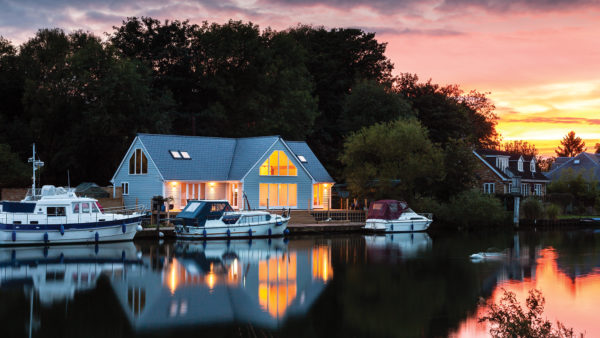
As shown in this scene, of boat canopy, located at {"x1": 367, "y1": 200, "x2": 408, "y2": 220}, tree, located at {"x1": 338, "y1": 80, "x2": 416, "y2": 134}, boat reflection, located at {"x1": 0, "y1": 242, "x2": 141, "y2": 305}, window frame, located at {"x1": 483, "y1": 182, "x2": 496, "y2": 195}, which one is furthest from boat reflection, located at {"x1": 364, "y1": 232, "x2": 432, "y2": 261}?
window frame, located at {"x1": 483, "y1": 182, "x2": 496, "y2": 195}

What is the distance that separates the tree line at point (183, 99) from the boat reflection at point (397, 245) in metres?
6.92

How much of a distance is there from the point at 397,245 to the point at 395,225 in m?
7.77

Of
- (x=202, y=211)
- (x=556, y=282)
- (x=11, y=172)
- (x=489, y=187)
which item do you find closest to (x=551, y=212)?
(x=489, y=187)

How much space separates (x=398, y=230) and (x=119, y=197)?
2125 centimetres

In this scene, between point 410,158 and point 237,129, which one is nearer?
point 410,158

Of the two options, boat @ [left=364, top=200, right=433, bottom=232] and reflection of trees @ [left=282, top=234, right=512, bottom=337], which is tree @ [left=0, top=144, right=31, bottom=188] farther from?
reflection of trees @ [left=282, top=234, right=512, bottom=337]

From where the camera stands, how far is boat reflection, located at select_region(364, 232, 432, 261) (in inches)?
1532

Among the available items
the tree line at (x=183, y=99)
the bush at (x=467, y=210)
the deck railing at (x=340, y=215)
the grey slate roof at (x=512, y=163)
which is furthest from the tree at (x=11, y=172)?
the grey slate roof at (x=512, y=163)

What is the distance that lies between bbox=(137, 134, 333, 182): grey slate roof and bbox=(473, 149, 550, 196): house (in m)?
24.5

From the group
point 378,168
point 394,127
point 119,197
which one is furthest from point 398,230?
point 119,197

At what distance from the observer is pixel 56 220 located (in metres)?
39.9

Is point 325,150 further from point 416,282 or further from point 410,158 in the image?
point 416,282

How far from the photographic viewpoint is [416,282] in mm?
29250

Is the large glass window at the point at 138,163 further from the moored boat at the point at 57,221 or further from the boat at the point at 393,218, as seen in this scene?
the boat at the point at 393,218
